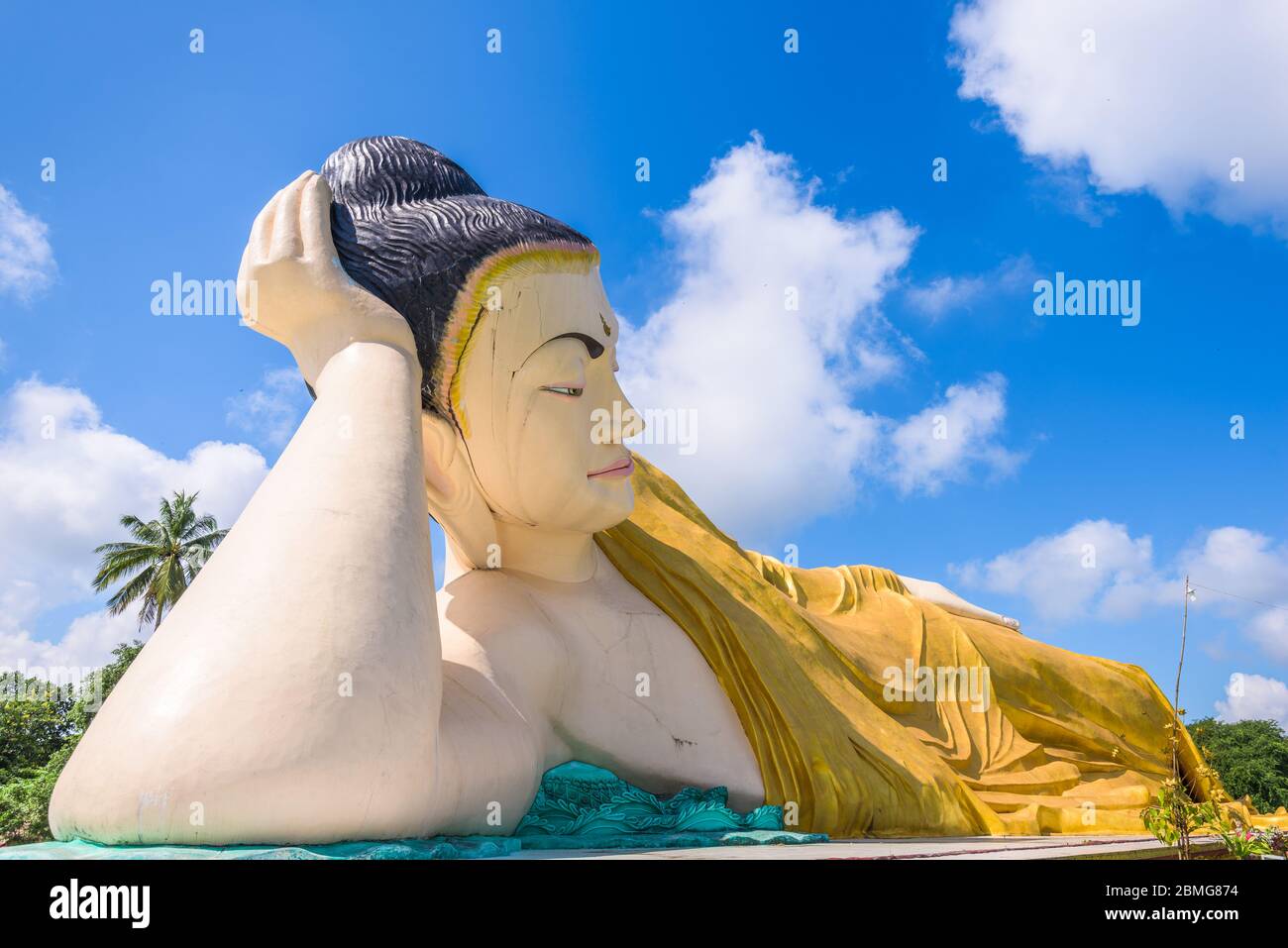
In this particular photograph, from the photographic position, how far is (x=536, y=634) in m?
4.93

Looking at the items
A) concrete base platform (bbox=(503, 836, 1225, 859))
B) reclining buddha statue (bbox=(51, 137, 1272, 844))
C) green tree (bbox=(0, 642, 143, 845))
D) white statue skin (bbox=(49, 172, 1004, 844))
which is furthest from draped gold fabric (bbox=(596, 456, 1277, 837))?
green tree (bbox=(0, 642, 143, 845))

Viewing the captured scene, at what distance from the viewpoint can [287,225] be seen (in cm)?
449

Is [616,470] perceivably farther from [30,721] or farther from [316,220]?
[30,721]

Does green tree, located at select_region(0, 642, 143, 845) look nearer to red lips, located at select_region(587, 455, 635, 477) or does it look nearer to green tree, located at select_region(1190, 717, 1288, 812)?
red lips, located at select_region(587, 455, 635, 477)

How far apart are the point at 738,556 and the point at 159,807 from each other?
4.44 metres

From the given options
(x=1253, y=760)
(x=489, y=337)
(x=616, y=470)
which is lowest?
(x=1253, y=760)

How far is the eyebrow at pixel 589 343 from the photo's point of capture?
17.2 feet

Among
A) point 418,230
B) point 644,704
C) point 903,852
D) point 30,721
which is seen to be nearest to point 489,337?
point 418,230

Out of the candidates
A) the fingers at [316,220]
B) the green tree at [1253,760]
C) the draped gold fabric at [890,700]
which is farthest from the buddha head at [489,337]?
the green tree at [1253,760]

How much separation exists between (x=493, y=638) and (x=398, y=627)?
3.76 feet

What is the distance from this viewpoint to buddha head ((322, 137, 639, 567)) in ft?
15.9

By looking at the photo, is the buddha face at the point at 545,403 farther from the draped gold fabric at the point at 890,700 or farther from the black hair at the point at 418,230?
the draped gold fabric at the point at 890,700

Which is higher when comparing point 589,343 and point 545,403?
point 589,343
